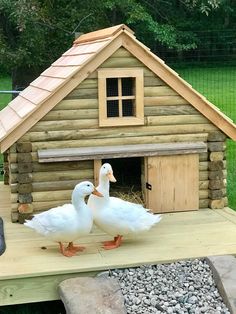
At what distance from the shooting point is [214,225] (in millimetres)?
6133

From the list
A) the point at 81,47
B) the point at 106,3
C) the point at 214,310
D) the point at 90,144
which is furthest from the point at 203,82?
the point at 214,310

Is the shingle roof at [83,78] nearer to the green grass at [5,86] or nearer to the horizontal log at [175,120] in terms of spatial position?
the horizontal log at [175,120]

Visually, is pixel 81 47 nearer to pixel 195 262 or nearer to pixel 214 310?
pixel 195 262

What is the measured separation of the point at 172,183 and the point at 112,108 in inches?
41.8

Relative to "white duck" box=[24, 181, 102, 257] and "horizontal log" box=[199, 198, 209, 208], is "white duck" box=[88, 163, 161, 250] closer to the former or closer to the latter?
"white duck" box=[24, 181, 102, 257]

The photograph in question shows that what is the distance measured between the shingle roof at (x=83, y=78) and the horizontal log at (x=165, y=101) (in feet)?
0.21

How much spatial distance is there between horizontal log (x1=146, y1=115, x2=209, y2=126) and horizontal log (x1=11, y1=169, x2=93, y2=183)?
0.86 m

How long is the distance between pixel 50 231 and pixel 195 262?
1.29m

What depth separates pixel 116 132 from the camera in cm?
645

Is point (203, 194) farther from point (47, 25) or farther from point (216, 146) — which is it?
point (47, 25)

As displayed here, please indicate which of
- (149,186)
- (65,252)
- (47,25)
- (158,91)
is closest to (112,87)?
(158,91)

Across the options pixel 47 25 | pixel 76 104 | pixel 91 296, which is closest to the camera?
pixel 91 296

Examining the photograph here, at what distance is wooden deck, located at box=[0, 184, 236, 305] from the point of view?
196 inches

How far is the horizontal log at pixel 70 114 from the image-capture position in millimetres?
6230
